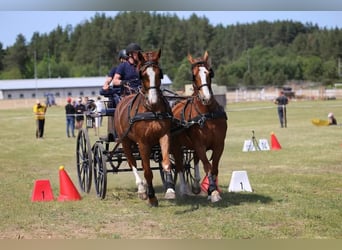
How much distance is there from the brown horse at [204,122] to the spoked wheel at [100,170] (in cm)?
155

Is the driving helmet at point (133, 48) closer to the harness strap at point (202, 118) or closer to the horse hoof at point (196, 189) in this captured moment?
the harness strap at point (202, 118)

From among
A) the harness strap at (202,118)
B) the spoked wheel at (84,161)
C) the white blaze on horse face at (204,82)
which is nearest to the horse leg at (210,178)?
the harness strap at (202,118)

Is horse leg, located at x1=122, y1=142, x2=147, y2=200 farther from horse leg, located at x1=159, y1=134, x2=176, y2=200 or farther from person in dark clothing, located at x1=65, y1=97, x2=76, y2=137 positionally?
person in dark clothing, located at x1=65, y1=97, x2=76, y2=137

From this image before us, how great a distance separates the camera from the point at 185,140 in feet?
29.5

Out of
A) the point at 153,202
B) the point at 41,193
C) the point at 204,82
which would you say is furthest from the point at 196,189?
the point at 41,193

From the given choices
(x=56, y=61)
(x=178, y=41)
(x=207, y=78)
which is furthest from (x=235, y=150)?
(x=56, y=61)

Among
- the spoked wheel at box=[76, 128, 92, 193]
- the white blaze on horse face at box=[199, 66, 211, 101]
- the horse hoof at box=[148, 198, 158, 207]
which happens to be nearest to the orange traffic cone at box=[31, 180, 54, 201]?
the spoked wheel at box=[76, 128, 92, 193]

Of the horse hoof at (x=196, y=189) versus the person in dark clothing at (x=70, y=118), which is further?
the person in dark clothing at (x=70, y=118)

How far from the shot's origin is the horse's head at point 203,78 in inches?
326

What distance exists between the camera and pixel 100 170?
1000 centimetres

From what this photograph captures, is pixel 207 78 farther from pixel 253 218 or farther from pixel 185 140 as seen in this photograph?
pixel 253 218

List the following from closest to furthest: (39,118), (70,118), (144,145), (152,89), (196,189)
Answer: (152,89), (144,145), (196,189), (39,118), (70,118)

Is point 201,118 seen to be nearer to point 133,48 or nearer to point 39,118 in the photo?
point 133,48

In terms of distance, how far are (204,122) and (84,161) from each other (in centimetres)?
345
